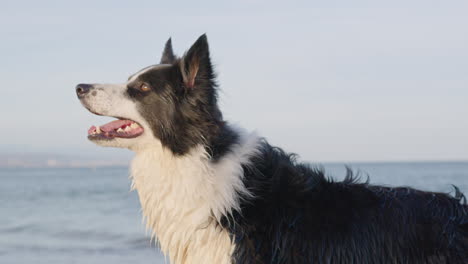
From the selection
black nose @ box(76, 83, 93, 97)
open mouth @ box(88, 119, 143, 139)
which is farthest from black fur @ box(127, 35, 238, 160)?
black nose @ box(76, 83, 93, 97)

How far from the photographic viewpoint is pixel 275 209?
13.0ft

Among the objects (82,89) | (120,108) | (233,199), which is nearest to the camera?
(233,199)

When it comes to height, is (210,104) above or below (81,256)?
above

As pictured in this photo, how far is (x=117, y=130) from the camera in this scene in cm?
416

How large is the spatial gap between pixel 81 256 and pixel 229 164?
569cm

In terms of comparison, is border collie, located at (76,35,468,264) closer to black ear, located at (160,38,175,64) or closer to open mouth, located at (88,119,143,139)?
open mouth, located at (88,119,143,139)

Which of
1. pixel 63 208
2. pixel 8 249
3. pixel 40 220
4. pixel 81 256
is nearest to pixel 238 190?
pixel 81 256

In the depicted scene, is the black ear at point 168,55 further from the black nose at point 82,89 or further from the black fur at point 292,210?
the black nose at point 82,89

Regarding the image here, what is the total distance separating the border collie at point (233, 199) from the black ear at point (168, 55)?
58cm

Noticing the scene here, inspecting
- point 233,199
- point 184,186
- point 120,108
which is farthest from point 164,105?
point 233,199

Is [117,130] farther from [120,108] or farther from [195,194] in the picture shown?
[195,194]

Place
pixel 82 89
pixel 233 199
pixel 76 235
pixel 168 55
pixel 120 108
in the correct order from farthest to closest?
pixel 76 235
pixel 168 55
pixel 82 89
pixel 120 108
pixel 233 199

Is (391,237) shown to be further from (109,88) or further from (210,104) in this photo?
(109,88)

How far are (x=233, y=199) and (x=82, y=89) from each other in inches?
54.9
